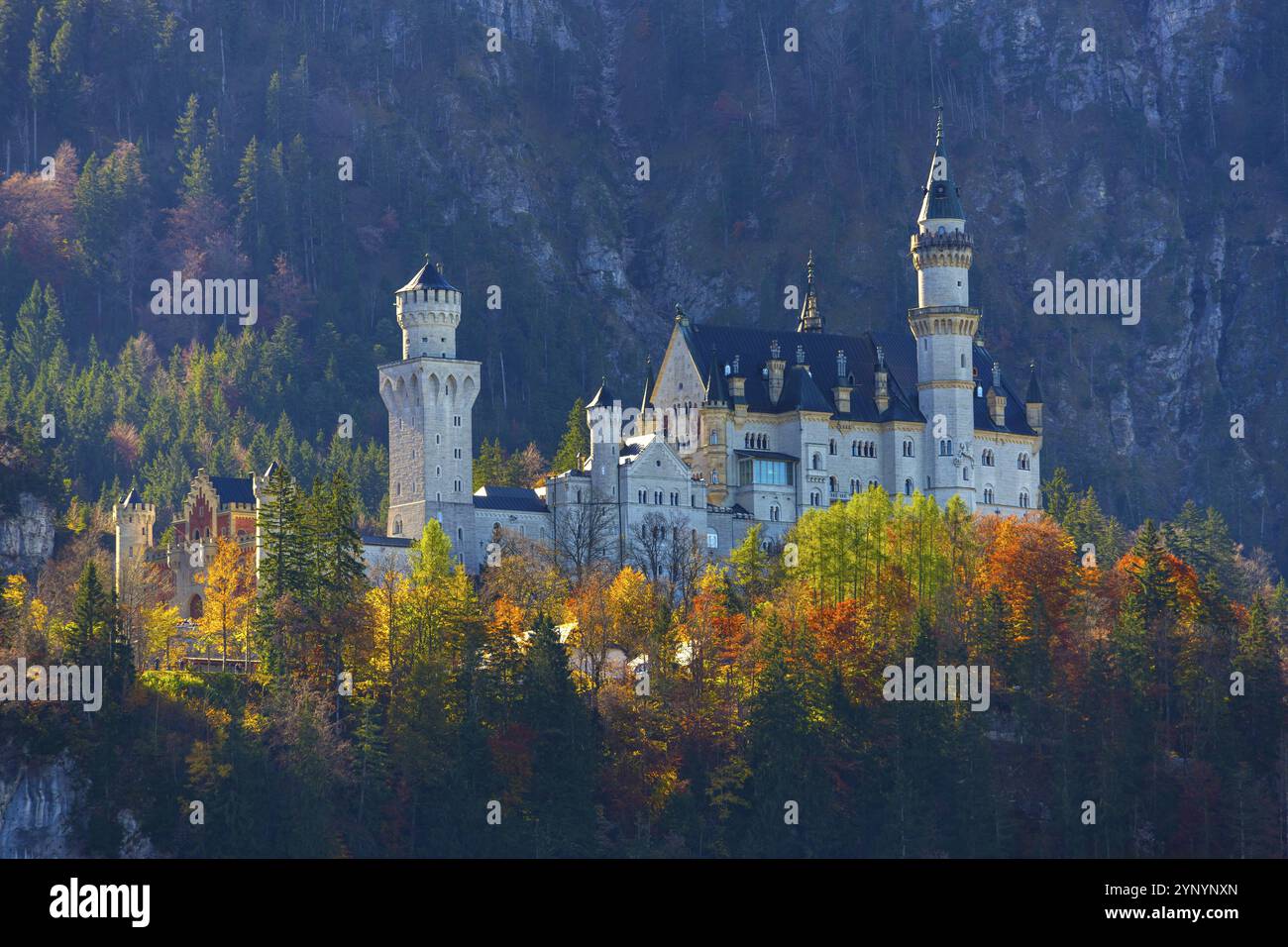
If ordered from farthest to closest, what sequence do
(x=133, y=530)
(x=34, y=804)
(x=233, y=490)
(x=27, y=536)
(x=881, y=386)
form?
(x=881, y=386) → (x=233, y=490) → (x=133, y=530) → (x=27, y=536) → (x=34, y=804)

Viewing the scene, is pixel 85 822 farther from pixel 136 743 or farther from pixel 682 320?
pixel 682 320

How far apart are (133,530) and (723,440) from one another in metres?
27.5

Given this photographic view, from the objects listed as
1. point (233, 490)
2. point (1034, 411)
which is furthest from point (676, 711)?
point (1034, 411)

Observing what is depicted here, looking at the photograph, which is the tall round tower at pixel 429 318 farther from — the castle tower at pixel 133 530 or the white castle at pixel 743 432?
the castle tower at pixel 133 530

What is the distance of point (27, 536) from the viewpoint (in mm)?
131000

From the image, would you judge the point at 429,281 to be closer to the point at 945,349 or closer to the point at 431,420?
the point at 431,420

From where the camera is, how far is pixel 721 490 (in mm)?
139000

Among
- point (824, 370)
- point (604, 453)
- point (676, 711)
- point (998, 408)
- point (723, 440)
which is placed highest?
point (824, 370)

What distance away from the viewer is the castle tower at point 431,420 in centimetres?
13125

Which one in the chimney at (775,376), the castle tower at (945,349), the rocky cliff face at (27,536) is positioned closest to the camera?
the rocky cliff face at (27,536)

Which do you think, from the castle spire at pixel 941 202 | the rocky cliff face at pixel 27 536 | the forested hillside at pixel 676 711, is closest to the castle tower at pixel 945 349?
the castle spire at pixel 941 202

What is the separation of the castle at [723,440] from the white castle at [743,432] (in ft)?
0.29

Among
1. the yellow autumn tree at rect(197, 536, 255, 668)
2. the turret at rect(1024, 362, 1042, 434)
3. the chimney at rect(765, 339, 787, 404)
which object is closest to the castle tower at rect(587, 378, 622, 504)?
the chimney at rect(765, 339, 787, 404)

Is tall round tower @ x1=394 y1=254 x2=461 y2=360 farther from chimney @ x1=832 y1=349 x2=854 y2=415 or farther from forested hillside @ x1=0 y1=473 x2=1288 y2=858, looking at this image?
chimney @ x1=832 y1=349 x2=854 y2=415
